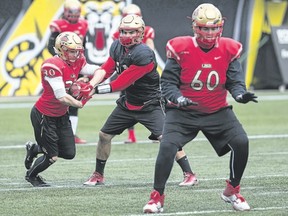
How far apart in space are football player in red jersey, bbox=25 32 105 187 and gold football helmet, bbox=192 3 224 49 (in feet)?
5.21

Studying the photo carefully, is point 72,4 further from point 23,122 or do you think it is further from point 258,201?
point 258,201

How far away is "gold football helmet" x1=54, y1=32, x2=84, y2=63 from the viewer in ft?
28.5

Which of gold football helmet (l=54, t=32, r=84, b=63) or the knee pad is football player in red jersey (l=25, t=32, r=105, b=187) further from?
the knee pad

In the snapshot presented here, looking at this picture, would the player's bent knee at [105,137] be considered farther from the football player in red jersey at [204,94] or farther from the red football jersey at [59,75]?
the football player in red jersey at [204,94]

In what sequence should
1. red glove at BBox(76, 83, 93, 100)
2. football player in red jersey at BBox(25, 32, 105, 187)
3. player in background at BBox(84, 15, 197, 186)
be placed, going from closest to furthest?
red glove at BBox(76, 83, 93, 100) → football player in red jersey at BBox(25, 32, 105, 187) → player in background at BBox(84, 15, 197, 186)

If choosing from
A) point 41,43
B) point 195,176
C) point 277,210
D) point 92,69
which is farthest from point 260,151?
point 41,43

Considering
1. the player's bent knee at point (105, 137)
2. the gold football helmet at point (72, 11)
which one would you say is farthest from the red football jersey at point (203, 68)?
the gold football helmet at point (72, 11)

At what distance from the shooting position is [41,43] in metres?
20.8

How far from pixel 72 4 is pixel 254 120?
452 centimetres

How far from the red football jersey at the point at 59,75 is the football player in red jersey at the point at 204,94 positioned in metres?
1.53

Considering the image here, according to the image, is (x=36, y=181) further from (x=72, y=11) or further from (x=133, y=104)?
(x=72, y=11)

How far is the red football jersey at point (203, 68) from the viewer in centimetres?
739

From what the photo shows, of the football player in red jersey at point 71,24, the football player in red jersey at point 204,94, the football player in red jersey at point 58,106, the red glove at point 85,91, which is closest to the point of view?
the football player in red jersey at point 204,94

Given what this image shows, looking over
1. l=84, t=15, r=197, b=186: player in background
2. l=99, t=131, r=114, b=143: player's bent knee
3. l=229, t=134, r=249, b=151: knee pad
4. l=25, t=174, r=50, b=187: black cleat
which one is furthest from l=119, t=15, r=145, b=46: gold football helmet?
l=229, t=134, r=249, b=151: knee pad
